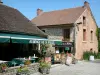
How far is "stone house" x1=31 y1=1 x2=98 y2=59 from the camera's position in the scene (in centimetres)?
2888

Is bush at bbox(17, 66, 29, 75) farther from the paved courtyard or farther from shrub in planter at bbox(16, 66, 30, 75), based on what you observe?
the paved courtyard

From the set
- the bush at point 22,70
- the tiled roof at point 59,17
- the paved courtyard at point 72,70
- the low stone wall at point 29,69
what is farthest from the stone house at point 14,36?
the tiled roof at point 59,17

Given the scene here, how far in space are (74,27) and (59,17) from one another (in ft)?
16.8

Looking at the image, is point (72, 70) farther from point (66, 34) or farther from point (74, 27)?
point (66, 34)

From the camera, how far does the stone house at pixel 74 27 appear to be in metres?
28.9

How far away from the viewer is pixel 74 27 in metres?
28.5

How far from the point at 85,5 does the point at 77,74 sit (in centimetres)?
1806

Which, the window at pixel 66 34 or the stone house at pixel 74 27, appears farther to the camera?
the window at pixel 66 34

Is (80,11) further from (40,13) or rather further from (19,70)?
(19,70)

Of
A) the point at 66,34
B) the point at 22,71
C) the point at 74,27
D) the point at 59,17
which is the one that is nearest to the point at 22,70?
the point at 22,71

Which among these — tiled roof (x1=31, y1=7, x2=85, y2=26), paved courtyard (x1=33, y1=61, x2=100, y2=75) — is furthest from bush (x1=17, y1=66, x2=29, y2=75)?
tiled roof (x1=31, y1=7, x2=85, y2=26)

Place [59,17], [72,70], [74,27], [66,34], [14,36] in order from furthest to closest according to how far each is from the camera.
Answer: [59,17], [66,34], [74,27], [72,70], [14,36]

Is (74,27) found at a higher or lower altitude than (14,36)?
higher

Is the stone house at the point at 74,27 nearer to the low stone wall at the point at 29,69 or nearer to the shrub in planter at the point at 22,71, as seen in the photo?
the low stone wall at the point at 29,69
